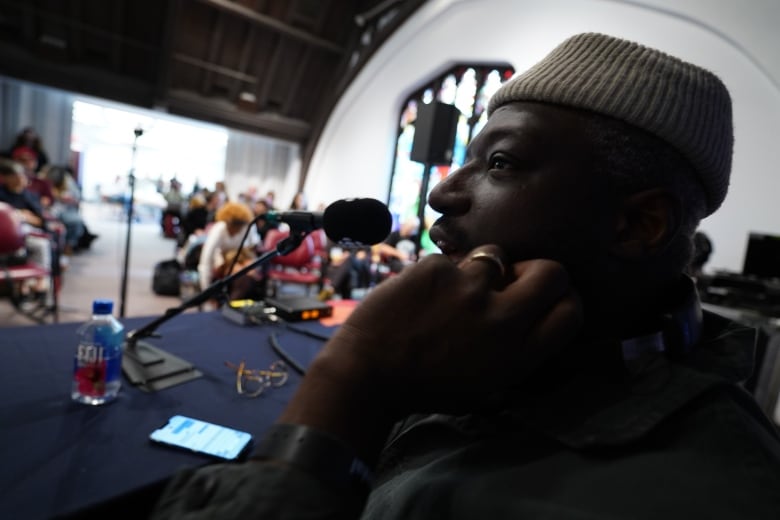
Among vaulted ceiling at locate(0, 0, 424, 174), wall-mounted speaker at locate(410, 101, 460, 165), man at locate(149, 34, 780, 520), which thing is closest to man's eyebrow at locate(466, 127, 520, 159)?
man at locate(149, 34, 780, 520)

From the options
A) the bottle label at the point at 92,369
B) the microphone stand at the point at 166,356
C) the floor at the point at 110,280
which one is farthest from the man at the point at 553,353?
the floor at the point at 110,280

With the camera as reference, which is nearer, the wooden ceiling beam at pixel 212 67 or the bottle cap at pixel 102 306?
the bottle cap at pixel 102 306

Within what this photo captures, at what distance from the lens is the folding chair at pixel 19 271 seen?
350 centimetres

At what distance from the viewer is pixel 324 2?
10.1m

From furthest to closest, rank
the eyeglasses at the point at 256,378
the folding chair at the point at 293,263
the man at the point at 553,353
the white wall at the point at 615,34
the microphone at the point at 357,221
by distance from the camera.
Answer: the folding chair at the point at 293,263 → the white wall at the point at 615,34 → the eyeglasses at the point at 256,378 → the microphone at the point at 357,221 → the man at the point at 553,353

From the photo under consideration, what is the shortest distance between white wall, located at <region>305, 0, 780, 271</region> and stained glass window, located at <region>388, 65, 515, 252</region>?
0.76ft

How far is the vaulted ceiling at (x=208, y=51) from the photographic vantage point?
8.92m

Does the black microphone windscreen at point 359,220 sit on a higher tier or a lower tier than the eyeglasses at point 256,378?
higher

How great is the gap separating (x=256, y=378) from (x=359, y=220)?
0.72 meters

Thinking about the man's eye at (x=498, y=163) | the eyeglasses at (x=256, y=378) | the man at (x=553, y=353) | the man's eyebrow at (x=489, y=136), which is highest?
the man's eyebrow at (x=489, y=136)

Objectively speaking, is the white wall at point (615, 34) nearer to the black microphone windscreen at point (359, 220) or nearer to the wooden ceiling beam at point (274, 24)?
the wooden ceiling beam at point (274, 24)

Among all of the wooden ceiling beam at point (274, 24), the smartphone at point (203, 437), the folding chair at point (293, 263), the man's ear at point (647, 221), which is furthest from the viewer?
the wooden ceiling beam at point (274, 24)

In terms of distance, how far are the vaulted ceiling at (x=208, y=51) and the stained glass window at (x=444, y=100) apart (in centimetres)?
157

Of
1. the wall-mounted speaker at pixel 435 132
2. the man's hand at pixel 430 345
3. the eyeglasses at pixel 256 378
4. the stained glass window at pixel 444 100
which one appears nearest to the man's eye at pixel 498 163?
the man's hand at pixel 430 345
